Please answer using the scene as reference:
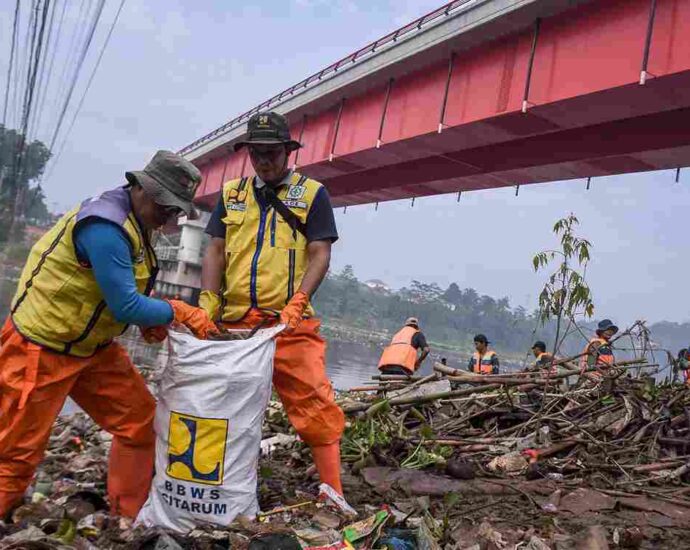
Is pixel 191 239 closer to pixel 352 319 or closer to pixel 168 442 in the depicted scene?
pixel 168 442

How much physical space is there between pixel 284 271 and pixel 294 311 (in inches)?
11.3

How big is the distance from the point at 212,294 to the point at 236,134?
18444mm

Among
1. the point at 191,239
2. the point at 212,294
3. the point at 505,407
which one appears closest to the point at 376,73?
the point at 505,407

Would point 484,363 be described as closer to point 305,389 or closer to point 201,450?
point 305,389

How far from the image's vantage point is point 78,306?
298 cm

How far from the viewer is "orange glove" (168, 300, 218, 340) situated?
3127 millimetres

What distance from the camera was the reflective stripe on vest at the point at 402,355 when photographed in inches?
336

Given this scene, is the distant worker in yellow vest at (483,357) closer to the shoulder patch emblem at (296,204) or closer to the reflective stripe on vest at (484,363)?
the reflective stripe on vest at (484,363)

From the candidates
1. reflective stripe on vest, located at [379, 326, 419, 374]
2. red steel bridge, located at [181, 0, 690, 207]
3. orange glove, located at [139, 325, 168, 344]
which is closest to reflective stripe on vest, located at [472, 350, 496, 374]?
reflective stripe on vest, located at [379, 326, 419, 374]

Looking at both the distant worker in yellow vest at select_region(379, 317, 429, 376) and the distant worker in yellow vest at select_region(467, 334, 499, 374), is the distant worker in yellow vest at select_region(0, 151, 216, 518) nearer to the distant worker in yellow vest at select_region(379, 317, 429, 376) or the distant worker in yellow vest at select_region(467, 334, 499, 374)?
the distant worker in yellow vest at select_region(379, 317, 429, 376)

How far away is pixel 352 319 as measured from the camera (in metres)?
68.2

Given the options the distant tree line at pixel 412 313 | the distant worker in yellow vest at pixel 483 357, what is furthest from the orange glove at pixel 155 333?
the distant tree line at pixel 412 313

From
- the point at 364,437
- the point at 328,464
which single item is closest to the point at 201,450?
the point at 328,464

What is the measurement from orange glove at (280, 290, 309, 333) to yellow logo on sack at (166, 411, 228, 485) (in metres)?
0.55
